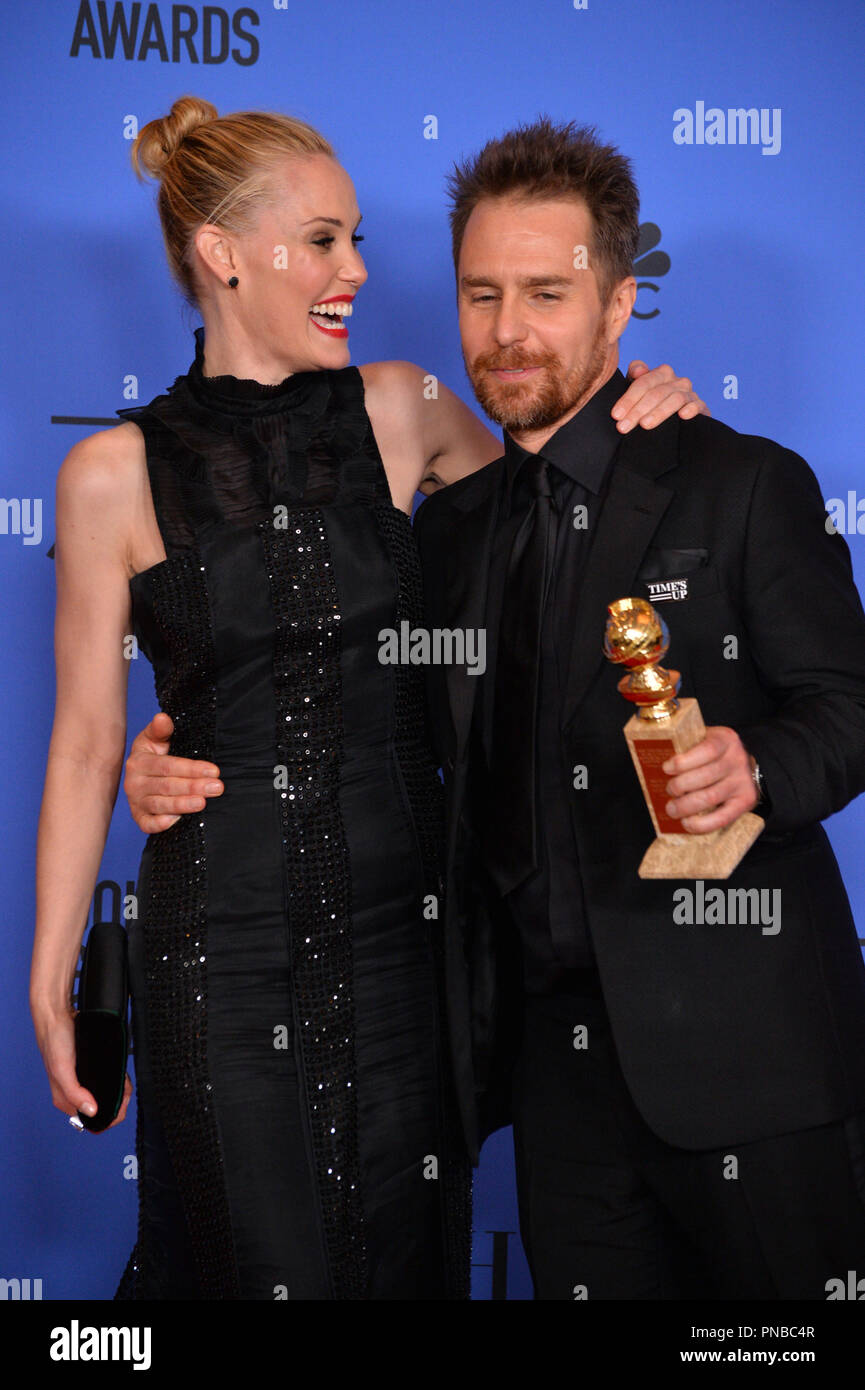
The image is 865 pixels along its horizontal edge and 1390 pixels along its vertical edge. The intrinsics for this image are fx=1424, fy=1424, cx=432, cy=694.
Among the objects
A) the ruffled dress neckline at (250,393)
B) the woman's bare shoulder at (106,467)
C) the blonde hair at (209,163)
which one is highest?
the blonde hair at (209,163)

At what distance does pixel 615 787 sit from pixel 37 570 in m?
1.60

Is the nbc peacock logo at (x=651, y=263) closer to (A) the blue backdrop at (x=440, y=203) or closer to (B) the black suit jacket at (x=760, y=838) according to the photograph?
(A) the blue backdrop at (x=440, y=203)

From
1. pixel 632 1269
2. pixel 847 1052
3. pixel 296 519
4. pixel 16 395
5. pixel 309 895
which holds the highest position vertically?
pixel 16 395

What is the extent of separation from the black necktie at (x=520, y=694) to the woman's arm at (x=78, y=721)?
62cm

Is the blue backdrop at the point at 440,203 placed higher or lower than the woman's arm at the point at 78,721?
higher

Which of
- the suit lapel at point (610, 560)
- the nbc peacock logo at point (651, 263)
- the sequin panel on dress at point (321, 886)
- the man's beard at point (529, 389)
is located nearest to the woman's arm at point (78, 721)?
the sequin panel on dress at point (321, 886)

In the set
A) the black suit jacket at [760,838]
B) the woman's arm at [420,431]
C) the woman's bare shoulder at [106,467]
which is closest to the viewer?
the black suit jacket at [760,838]

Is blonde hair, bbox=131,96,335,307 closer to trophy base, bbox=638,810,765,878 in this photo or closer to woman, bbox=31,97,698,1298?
woman, bbox=31,97,698,1298

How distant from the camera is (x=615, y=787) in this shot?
190 centimetres

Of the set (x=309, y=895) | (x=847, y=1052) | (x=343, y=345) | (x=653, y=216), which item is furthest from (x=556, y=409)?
(x=653, y=216)

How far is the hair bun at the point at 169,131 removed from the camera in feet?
7.45

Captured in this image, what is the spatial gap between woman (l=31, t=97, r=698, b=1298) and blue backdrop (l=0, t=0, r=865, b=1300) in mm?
769

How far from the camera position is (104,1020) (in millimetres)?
2129

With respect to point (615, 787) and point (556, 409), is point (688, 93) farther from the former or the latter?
point (615, 787)
